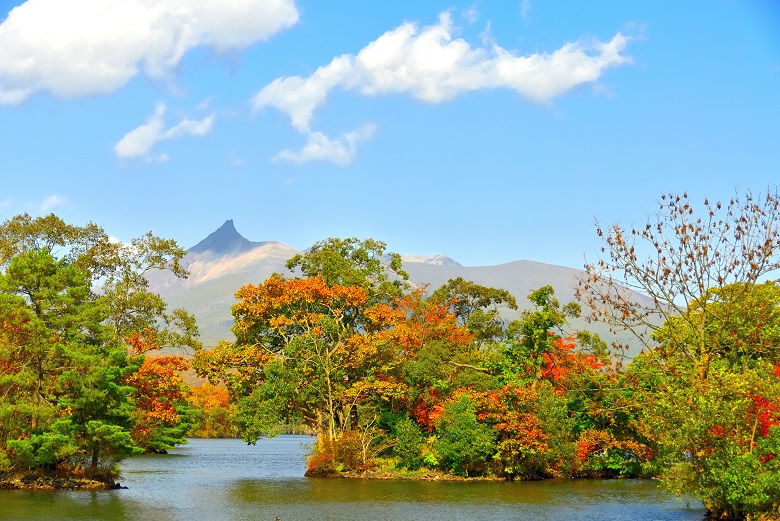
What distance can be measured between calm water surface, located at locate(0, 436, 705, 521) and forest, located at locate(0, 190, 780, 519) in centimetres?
249

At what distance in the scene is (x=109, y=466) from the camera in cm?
4394

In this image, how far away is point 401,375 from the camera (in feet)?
176

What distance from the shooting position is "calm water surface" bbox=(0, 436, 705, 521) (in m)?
33.2

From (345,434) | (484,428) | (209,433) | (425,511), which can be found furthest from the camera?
(209,433)

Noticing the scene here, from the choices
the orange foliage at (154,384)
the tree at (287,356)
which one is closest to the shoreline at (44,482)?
the orange foliage at (154,384)

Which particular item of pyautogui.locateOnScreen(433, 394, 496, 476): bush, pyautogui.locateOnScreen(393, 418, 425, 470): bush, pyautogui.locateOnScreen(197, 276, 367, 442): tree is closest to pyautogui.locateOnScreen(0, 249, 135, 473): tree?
pyautogui.locateOnScreen(197, 276, 367, 442): tree

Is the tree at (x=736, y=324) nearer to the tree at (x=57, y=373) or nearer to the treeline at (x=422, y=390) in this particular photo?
the treeline at (x=422, y=390)

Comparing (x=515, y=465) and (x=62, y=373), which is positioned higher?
(x=62, y=373)

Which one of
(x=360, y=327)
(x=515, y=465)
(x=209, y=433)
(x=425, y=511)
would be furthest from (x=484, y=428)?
(x=209, y=433)

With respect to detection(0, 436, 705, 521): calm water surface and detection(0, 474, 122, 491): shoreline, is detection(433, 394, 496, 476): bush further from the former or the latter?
detection(0, 474, 122, 491): shoreline

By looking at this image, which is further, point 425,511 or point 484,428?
point 484,428

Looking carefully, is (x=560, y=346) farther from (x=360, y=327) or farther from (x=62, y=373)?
(x=62, y=373)

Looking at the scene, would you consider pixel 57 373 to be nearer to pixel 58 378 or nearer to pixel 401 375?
pixel 58 378

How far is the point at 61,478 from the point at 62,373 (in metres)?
4.97
